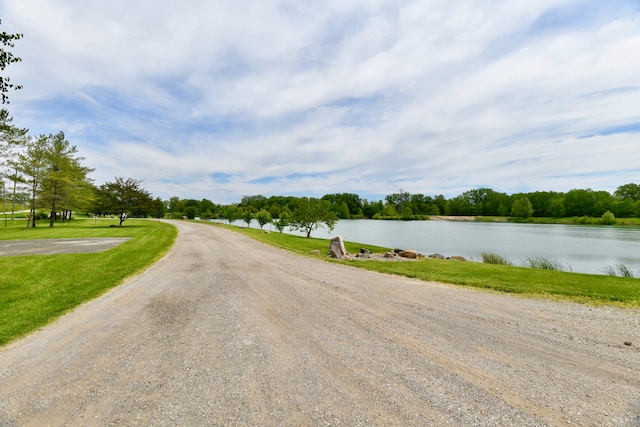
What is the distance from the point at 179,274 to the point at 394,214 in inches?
4224

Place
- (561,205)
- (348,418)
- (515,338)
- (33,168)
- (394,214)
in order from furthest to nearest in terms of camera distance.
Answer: (394,214) → (561,205) → (33,168) → (515,338) → (348,418)

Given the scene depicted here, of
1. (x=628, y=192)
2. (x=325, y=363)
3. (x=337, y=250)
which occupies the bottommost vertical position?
(x=325, y=363)

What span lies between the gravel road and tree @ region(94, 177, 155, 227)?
34942 mm

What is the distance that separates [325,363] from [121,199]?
1601 inches

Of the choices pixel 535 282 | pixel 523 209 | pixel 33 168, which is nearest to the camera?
pixel 535 282

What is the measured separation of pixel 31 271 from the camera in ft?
31.2

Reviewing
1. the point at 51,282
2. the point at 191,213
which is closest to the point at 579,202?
the point at 51,282

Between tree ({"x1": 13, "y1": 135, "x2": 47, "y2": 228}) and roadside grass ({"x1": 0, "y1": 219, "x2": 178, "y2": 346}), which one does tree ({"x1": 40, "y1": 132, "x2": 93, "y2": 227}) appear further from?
roadside grass ({"x1": 0, "y1": 219, "x2": 178, "y2": 346})

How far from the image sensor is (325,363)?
392 centimetres

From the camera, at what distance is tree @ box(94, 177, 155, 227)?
116ft

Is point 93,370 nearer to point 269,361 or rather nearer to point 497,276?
point 269,361

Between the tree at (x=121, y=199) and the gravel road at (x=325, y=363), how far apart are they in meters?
34.9

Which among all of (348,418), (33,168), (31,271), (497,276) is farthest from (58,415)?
(33,168)

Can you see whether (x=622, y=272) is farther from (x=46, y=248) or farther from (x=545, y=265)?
(x=46, y=248)
